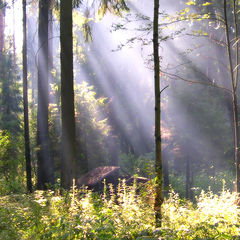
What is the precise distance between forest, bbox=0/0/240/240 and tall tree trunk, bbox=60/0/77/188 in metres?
0.03

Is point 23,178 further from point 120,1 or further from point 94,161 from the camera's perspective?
point 120,1

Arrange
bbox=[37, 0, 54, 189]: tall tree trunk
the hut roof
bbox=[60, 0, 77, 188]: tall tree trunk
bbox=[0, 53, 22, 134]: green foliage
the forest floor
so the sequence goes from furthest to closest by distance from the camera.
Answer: bbox=[0, 53, 22, 134]: green foliage
bbox=[37, 0, 54, 189]: tall tree trunk
the hut roof
bbox=[60, 0, 77, 188]: tall tree trunk
the forest floor

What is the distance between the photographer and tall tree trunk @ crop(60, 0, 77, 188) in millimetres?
8641

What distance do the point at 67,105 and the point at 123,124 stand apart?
19.9 metres

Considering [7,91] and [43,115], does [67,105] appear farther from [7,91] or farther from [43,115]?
[7,91]

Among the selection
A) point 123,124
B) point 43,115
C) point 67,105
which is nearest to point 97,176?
point 43,115

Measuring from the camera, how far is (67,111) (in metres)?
8.66

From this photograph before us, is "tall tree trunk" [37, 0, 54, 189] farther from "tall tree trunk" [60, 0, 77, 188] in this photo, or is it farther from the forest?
"tall tree trunk" [60, 0, 77, 188]

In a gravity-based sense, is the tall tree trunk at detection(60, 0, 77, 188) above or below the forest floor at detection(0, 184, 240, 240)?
above

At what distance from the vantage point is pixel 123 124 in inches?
1119

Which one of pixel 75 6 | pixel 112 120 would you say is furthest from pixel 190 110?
pixel 75 6

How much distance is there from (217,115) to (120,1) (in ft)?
49.5

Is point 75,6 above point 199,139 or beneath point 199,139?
above

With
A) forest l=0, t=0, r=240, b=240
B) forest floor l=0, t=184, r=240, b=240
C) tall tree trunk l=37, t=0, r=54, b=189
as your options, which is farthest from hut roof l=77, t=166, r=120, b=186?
forest floor l=0, t=184, r=240, b=240
